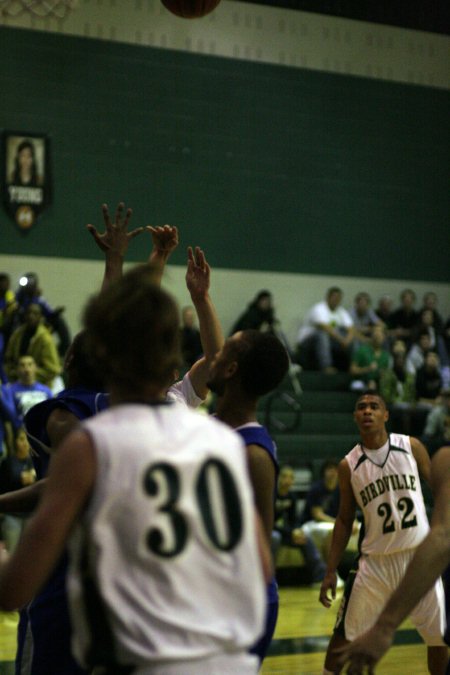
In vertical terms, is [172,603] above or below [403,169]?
below

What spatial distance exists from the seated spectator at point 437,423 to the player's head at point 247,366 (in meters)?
10.1

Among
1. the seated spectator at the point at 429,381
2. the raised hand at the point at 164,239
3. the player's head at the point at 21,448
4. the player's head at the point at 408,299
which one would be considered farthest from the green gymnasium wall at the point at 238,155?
the raised hand at the point at 164,239

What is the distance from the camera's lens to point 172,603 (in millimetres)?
1934

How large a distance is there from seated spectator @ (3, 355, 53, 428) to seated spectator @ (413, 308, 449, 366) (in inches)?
246

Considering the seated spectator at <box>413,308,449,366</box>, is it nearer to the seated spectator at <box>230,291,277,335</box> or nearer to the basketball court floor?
the seated spectator at <box>230,291,277,335</box>

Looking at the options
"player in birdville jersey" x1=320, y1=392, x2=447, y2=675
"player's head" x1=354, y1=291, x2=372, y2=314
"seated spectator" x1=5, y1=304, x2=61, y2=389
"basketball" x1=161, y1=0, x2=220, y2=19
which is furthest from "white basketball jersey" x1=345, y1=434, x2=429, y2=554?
"player's head" x1=354, y1=291, x2=372, y2=314

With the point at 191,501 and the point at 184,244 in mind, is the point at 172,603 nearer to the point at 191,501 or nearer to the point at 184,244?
the point at 191,501

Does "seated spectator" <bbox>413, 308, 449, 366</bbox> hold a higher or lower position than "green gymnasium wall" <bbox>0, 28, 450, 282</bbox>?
lower

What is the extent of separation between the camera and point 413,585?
2666 mm

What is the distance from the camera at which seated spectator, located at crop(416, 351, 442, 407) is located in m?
13.8

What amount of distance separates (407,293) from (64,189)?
5108mm

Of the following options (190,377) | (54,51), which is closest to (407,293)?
(54,51)

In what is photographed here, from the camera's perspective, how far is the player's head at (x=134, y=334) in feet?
6.73

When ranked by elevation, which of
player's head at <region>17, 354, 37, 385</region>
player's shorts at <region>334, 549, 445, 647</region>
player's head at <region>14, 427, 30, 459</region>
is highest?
player's head at <region>17, 354, 37, 385</region>
